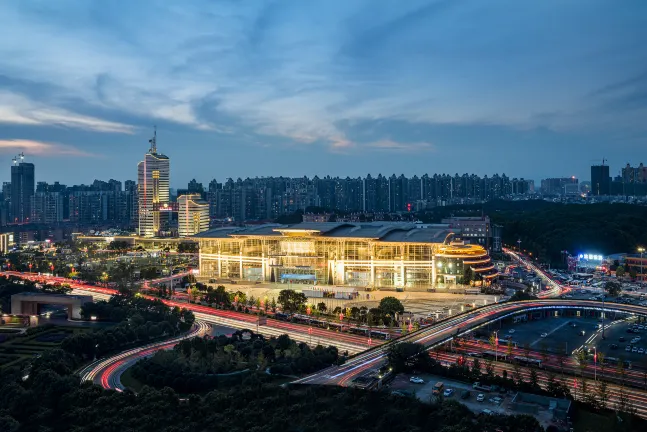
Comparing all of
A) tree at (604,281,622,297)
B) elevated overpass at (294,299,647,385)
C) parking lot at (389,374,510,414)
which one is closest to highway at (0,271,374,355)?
elevated overpass at (294,299,647,385)

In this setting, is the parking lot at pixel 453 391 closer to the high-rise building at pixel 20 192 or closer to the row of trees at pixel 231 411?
Result: the row of trees at pixel 231 411

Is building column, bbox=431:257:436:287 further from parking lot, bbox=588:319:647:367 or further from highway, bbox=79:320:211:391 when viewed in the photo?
highway, bbox=79:320:211:391

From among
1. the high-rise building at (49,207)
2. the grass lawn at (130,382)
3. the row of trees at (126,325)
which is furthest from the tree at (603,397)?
the high-rise building at (49,207)

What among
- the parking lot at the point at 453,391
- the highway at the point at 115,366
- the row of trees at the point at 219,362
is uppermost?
the row of trees at the point at 219,362

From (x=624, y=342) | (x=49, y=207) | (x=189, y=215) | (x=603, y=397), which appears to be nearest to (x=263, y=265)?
(x=624, y=342)

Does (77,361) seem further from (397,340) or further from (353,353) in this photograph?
(397,340)

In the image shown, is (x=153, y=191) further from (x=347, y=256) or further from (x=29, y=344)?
(x=29, y=344)

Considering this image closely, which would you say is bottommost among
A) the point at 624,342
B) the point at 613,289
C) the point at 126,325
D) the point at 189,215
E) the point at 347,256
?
the point at 624,342
